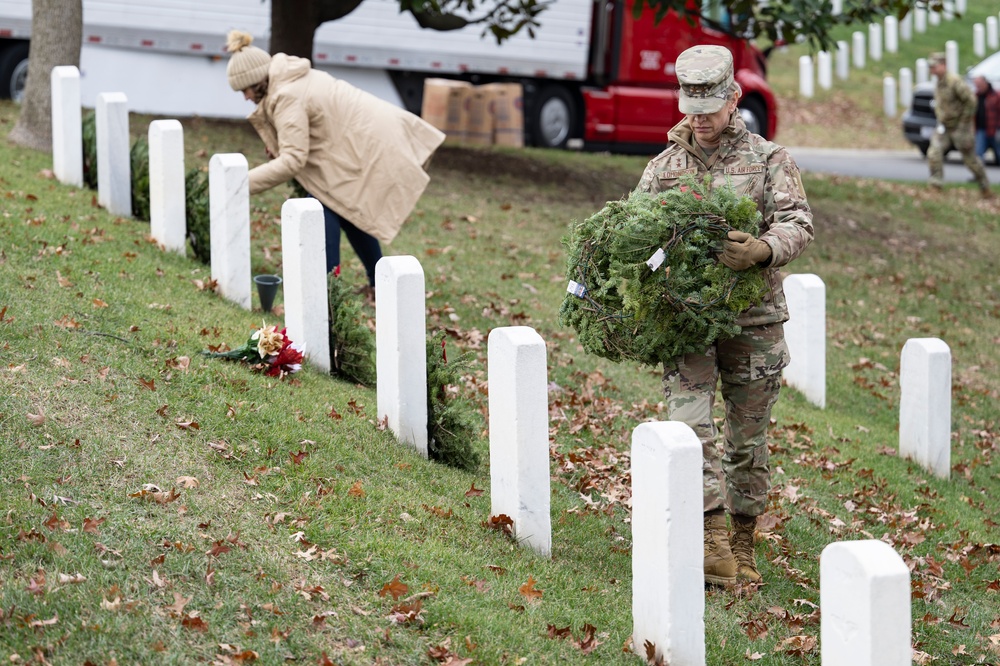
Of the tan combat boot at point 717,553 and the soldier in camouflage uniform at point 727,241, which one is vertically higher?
the soldier in camouflage uniform at point 727,241

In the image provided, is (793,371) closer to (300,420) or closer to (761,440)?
(761,440)

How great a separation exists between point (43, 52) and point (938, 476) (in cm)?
832

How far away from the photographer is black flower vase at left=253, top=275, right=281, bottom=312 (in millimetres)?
7836

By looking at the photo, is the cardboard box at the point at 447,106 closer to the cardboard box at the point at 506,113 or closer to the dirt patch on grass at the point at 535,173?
the cardboard box at the point at 506,113

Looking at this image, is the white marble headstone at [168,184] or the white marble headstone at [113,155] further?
the white marble headstone at [113,155]

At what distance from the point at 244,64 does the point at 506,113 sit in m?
12.0

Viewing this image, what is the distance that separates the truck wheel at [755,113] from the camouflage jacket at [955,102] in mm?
3502

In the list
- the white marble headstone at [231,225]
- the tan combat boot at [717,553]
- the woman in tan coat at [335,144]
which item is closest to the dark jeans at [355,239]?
the woman in tan coat at [335,144]

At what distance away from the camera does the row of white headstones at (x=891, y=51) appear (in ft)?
101

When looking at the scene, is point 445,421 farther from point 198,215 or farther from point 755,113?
point 755,113

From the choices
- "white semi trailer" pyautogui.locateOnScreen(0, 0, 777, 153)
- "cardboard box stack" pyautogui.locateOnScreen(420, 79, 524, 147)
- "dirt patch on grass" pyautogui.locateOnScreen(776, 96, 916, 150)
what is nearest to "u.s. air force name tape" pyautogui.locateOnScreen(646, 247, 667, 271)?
"white semi trailer" pyautogui.locateOnScreen(0, 0, 777, 153)

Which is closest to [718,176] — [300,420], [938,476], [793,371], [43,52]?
[300,420]

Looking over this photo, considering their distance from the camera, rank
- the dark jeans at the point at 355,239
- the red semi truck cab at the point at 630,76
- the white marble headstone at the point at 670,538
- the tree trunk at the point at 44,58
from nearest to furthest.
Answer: the white marble headstone at the point at 670,538 → the dark jeans at the point at 355,239 → the tree trunk at the point at 44,58 → the red semi truck cab at the point at 630,76

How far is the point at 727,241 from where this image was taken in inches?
193
